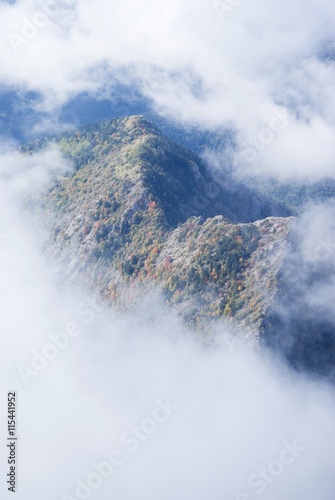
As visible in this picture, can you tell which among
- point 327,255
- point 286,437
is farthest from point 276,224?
point 286,437

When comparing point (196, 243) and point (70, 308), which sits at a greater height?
point (196, 243)

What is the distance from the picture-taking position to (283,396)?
14088cm

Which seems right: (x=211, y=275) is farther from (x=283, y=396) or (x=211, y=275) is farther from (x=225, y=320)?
(x=283, y=396)

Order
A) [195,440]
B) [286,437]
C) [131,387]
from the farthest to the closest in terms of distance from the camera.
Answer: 1. [131,387]
2. [195,440]
3. [286,437]

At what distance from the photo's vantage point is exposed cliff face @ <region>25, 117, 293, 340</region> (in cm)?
14888

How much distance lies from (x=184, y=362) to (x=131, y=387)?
52.9ft

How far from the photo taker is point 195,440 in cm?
14788

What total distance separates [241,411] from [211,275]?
29.8 m

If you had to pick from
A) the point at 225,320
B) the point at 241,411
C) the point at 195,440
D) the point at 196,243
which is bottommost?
the point at 195,440

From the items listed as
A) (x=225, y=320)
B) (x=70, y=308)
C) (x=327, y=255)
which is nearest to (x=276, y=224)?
A: (x=327, y=255)

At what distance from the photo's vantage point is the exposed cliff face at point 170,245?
488ft

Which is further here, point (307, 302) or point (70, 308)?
point (70, 308)

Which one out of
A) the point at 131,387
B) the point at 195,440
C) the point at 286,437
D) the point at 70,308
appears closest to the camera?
the point at 286,437

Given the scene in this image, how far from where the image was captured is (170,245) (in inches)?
6604
